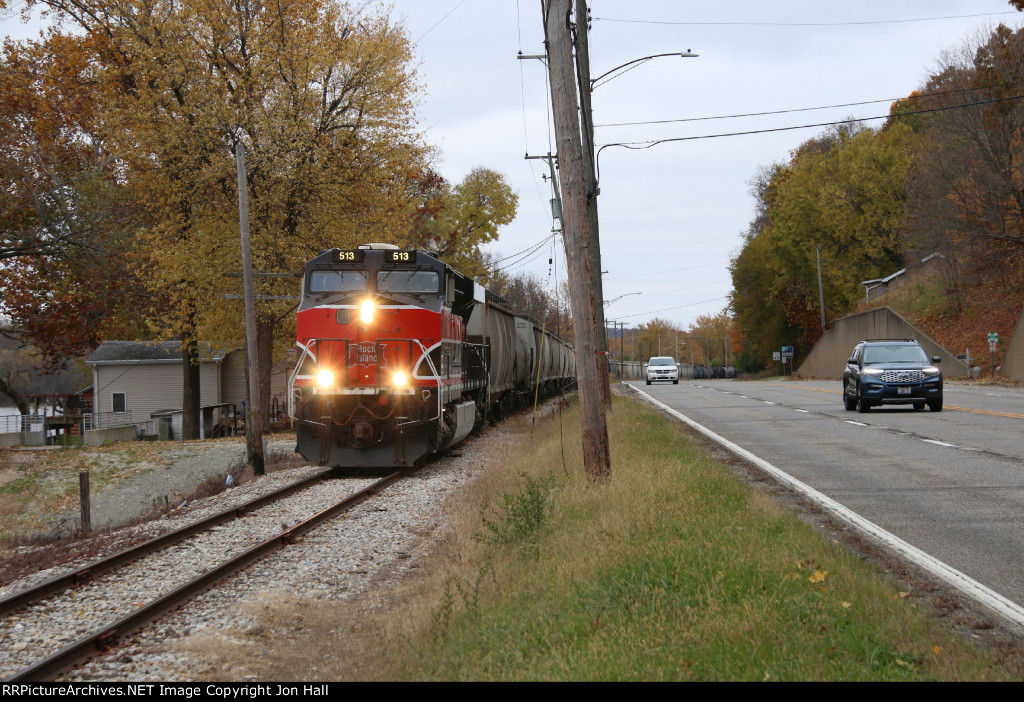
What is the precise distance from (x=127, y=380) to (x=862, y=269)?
5030 centimetres

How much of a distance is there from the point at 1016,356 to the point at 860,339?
731 inches

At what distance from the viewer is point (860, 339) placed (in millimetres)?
55188

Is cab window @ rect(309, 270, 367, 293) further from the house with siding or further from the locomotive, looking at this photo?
the house with siding

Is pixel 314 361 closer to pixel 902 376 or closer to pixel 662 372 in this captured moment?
pixel 902 376

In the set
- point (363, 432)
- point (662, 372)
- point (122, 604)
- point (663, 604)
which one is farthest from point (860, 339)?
point (663, 604)

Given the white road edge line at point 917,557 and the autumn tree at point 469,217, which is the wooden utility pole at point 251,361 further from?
the autumn tree at point 469,217

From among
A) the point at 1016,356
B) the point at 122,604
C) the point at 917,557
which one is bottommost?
the point at 122,604

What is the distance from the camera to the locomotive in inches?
622

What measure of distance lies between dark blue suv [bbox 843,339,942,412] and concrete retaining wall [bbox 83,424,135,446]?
2616 cm

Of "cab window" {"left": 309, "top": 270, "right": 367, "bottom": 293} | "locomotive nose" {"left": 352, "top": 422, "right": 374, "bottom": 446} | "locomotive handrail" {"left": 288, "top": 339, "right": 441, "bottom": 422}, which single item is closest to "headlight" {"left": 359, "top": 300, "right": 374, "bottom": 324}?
"locomotive handrail" {"left": 288, "top": 339, "right": 441, "bottom": 422}

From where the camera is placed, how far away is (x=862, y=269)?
67250 millimetres

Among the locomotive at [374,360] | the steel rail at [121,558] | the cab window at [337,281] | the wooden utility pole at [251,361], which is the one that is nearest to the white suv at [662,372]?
the wooden utility pole at [251,361]
